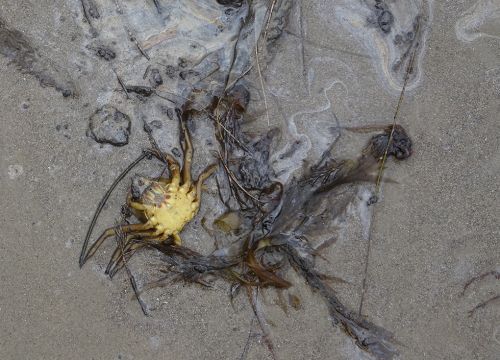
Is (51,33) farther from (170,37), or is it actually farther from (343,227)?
(343,227)

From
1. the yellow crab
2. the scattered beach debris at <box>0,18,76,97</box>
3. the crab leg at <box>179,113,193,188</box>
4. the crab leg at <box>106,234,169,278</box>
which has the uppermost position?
the scattered beach debris at <box>0,18,76,97</box>

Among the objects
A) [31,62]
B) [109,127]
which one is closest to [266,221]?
[109,127]

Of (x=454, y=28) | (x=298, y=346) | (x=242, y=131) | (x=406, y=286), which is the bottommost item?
(x=298, y=346)

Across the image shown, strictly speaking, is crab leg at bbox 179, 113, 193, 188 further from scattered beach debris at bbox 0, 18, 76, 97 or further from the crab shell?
scattered beach debris at bbox 0, 18, 76, 97

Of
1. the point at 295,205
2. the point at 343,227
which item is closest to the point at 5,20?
the point at 295,205

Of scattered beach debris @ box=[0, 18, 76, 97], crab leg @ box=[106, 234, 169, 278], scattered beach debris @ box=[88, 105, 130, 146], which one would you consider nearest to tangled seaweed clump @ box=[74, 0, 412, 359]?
crab leg @ box=[106, 234, 169, 278]

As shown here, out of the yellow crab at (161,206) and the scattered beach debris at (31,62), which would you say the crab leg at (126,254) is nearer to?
the yellow crab at (161,206)

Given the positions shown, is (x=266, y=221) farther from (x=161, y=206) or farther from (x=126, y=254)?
(x=126, y=254)

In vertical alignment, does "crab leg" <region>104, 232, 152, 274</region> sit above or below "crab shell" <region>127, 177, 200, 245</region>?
below
